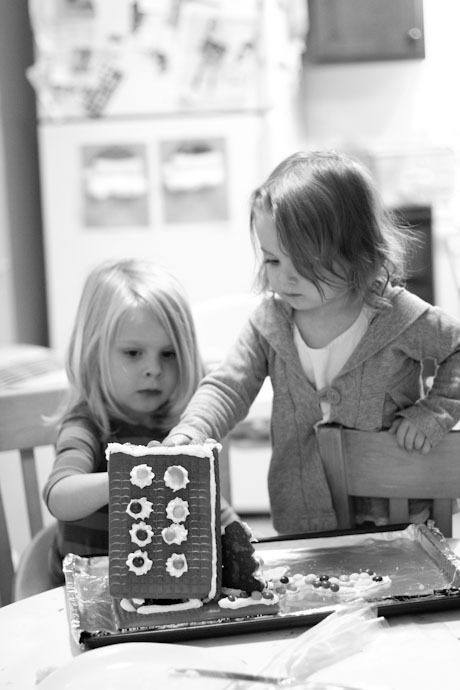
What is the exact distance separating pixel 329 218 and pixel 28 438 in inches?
21.1

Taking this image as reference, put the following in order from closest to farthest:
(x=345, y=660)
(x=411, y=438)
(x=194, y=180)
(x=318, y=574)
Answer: (x=345, y=660) → (x=318, y=574) → (x=411, y=438) → (x=194, y=180)

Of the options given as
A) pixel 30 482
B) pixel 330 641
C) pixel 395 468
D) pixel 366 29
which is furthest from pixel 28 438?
pixel 366 29

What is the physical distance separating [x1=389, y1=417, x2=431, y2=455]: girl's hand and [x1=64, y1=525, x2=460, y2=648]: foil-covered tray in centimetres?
12

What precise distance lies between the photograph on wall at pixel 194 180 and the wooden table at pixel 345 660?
2338mm

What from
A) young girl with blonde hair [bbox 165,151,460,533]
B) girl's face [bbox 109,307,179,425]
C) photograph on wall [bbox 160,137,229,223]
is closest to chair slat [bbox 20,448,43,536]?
girl's face [bbox 109,307,179,425]

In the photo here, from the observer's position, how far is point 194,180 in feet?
10.3

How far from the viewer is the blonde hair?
131 centimetres

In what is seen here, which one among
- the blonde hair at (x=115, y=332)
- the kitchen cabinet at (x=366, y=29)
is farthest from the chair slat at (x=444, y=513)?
the kitchen cabinet at (x=366, y=29)

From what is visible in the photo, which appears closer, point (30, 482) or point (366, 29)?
point (30, 482)

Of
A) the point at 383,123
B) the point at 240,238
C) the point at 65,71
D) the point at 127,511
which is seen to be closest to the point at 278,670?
the point at 127,511

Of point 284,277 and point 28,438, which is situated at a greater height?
point 284,277

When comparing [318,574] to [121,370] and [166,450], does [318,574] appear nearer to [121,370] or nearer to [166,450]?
[166,450]

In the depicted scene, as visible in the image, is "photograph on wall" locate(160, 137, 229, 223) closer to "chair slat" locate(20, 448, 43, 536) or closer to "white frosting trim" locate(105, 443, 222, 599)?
"chair slat" locate(20, 448, 43, 536)

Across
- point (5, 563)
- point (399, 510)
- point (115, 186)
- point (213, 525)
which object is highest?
point (115, 186)
